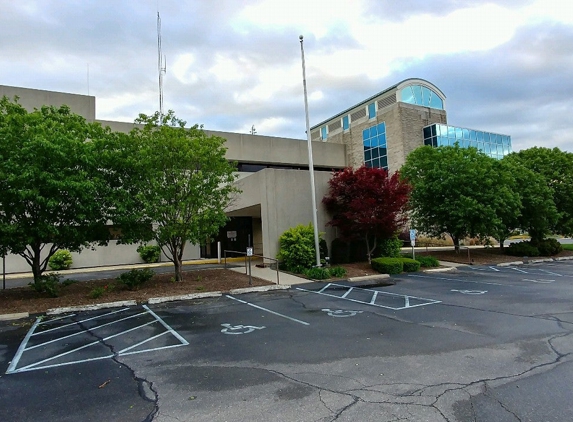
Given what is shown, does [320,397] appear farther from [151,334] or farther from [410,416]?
[151,334]

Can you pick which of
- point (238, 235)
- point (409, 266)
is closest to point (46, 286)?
point (409, 266)

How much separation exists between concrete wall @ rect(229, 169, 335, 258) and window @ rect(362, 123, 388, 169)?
729 inches

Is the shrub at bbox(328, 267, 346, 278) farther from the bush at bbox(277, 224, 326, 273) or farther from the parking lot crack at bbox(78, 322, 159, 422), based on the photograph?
the parking lot crack at bbox(78, 322, 159, 422)

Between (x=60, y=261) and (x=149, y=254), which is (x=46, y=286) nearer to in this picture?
(x=60, y=261)

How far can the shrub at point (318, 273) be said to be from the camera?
1636 centimetres

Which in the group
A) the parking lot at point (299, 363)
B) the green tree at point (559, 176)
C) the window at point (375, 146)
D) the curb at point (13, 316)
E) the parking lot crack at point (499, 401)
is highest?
the window at point (375, 146)

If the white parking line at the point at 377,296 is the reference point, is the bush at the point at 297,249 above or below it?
above

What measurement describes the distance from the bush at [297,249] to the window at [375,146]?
2163cm

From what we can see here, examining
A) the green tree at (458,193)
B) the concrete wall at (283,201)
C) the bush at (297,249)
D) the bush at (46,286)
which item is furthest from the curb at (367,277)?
the bush at (46,286)

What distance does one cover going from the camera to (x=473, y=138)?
1585 inches

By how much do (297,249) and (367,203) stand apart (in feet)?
12.6

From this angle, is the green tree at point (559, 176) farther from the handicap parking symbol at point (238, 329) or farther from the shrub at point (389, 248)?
the handicap parking symbol at point (238, 329)

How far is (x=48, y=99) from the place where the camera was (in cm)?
2527

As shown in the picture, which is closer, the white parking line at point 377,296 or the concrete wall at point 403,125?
the white parking line at point 377,296
